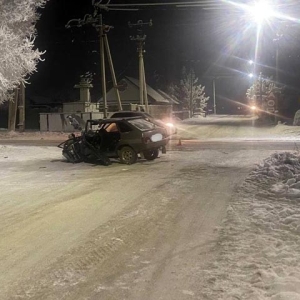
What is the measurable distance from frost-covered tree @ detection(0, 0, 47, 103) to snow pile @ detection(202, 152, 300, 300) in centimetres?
1220

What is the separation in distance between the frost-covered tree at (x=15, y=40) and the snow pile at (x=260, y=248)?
12.2 m

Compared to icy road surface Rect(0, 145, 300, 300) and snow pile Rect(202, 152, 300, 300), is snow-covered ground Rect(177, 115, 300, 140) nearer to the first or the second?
icy road surface Rect(0, 145, 300, 300)

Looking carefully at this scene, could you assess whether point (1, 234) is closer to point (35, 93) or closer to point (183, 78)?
point (35, 93)

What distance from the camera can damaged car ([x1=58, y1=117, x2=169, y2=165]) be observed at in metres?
14.6

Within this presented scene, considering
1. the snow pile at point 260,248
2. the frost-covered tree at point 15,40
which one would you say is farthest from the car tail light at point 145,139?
the frost-covered tree at point 15,40

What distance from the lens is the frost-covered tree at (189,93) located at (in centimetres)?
7688

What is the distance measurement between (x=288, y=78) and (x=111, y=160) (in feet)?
119

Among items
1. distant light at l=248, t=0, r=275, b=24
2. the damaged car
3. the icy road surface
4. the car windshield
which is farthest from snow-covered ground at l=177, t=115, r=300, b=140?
the icy road surface

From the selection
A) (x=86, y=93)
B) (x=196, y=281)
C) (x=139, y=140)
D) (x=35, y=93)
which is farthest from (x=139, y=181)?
(x=35, y=93)

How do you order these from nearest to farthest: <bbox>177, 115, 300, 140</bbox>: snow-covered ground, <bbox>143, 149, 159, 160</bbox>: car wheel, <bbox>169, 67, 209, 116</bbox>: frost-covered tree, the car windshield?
the car windshield < <bbox>143, 149, 159, 160</bbox>: car wheel < <bbox>177, 115, 300, 140</bbox>: snow-covered ground < <bbox>169, 67, 209, 116</bbox>: frost-covered tree

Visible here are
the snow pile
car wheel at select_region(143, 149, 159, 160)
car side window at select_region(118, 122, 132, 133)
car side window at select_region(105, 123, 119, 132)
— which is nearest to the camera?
the snow pile

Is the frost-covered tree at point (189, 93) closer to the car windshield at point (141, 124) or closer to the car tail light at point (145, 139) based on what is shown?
the car windshield at point (141, 124)

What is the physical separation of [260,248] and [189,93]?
240 ft

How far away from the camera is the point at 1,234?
6.70 metres
